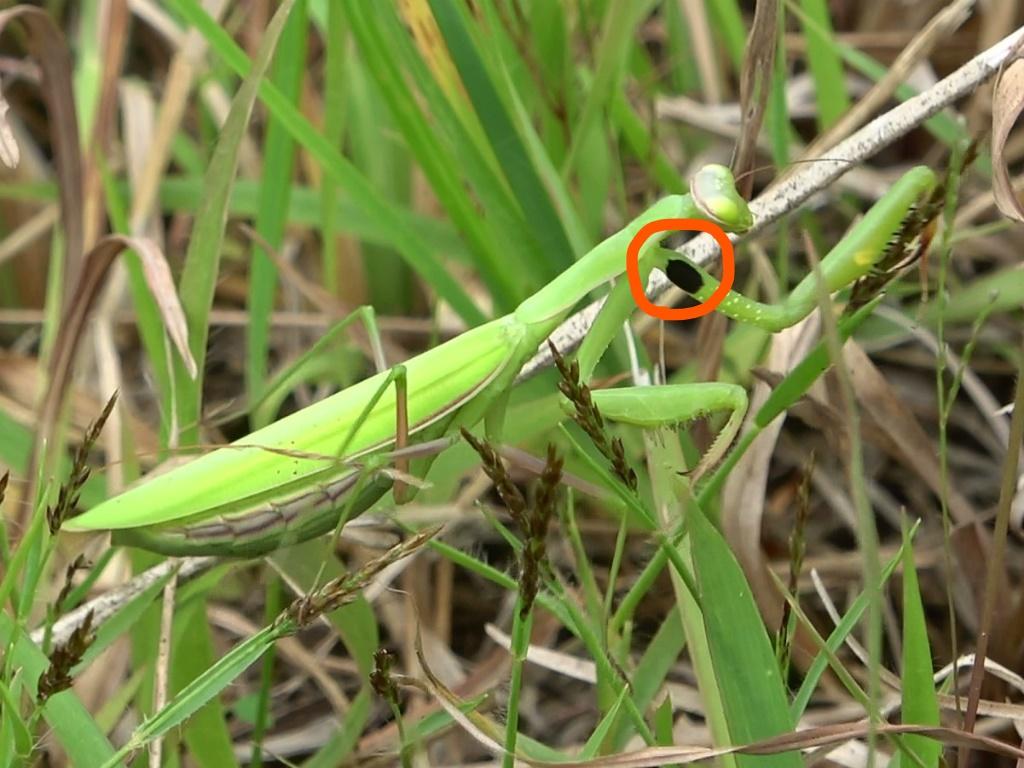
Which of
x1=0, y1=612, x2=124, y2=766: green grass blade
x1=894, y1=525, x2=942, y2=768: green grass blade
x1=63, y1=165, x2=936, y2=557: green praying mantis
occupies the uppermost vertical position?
x1=63, y1=165, x2=936, y2=557: green praying mantis

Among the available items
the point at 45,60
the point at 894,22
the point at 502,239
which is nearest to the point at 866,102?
the point at 502,239

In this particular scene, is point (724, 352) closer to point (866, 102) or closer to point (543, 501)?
point (866, 102)

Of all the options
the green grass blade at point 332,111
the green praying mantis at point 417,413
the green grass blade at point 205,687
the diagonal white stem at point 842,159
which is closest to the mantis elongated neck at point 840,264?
the green praying mantis at point 417,413

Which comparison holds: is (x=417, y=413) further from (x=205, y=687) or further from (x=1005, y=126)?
(x=1005, y=126)

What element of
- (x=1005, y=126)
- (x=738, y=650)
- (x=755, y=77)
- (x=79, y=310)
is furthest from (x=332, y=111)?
(x=738, y=650)

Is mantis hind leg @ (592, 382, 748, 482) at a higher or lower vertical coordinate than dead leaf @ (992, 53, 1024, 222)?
lower

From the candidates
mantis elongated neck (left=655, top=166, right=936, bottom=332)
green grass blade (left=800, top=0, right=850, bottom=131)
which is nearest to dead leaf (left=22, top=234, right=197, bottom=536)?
mantis elongated neck (left=655, top=166, right=936, bottom=332)

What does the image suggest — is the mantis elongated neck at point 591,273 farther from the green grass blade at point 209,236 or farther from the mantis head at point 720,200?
the green grass blade at point 209,236

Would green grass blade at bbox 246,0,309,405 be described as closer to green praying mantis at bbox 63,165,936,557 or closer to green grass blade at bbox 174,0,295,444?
green grass blade at bbox 174,0,295,444
